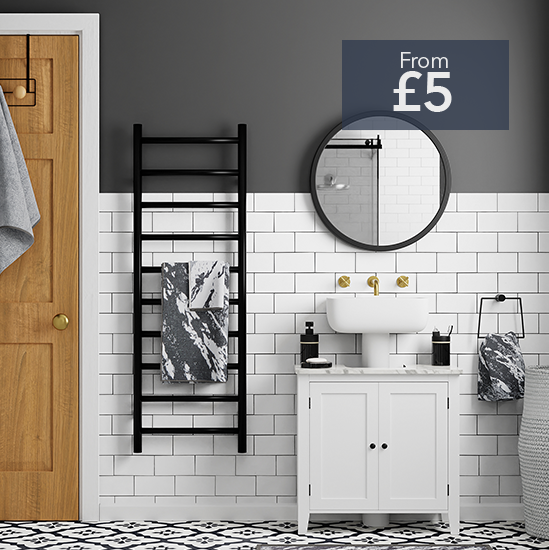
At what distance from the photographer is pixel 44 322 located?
285cm

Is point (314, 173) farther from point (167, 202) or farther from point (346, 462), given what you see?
point (346, 462)

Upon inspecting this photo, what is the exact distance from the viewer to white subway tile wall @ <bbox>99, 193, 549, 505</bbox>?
2.87m

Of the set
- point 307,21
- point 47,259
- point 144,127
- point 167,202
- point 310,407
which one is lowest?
point 310,407

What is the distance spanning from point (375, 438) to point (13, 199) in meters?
1.87

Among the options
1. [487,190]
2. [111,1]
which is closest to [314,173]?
[487,190]

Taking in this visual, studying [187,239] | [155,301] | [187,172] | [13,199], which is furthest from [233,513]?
[13,199]

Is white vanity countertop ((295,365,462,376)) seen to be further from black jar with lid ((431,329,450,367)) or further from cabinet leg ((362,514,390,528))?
cabinet leg ((362,514,390,528))

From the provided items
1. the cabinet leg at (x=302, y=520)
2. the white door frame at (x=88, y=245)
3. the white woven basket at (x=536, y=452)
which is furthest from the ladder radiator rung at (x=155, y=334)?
the white woven basket at (x=536, y=452)

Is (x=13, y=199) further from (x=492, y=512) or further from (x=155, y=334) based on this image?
(x=492, y=512)

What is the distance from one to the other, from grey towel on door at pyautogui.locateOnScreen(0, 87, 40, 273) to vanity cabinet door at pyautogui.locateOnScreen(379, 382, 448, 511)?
5.66 feet

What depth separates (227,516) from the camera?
2846 mm

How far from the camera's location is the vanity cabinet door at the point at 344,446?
2.59 meters

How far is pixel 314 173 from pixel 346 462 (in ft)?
4.28

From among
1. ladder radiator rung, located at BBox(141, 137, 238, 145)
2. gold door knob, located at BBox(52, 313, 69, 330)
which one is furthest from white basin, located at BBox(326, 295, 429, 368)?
gold door knob, located at BBox(52, 313, 69, 330)
